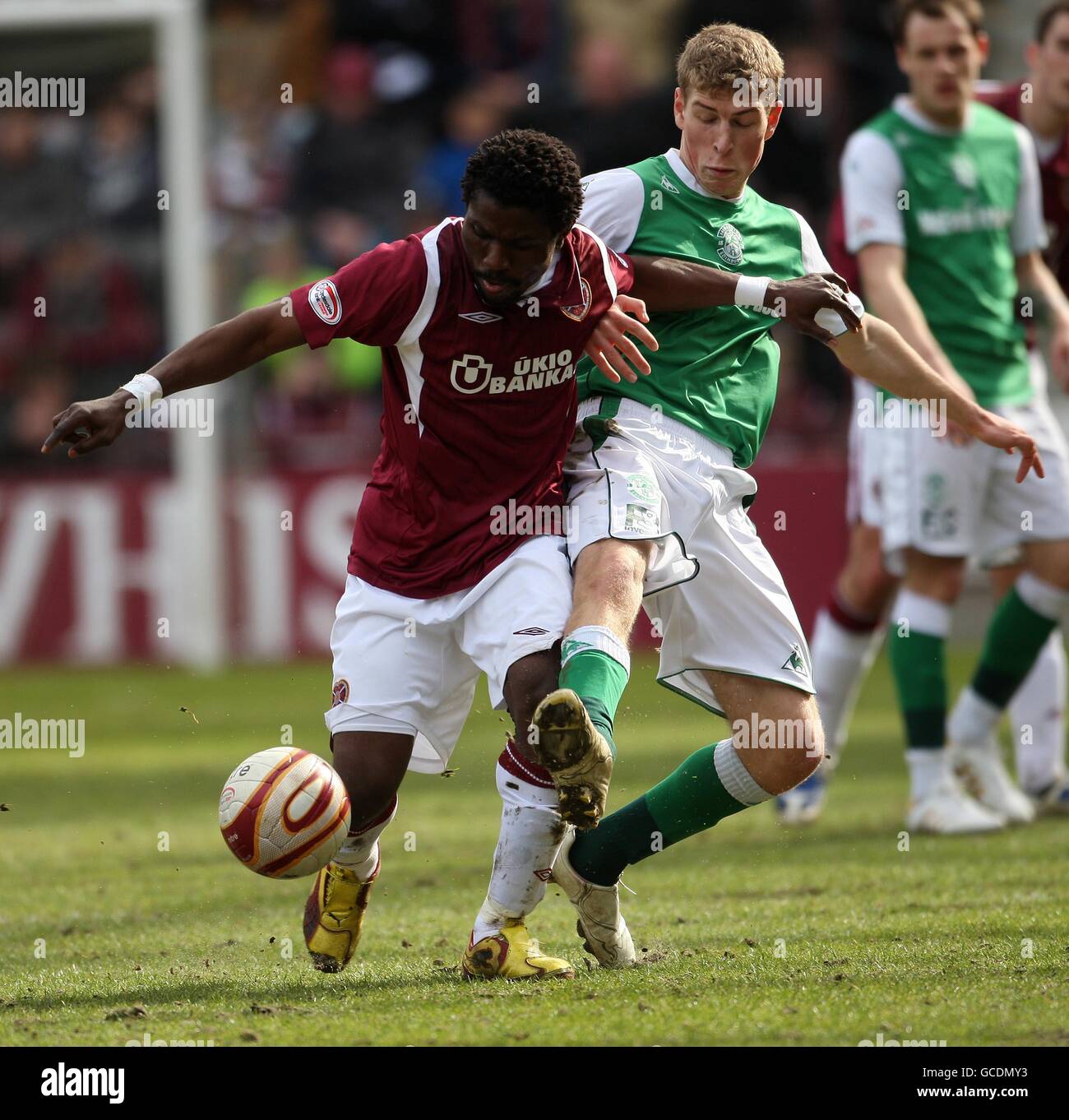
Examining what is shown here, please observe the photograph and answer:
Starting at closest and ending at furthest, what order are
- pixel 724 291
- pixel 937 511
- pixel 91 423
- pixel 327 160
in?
pixel 91 423, pixel 724 291, pixel 937 511, pixel 327 160

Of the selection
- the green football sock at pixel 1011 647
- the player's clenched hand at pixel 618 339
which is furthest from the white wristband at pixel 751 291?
the green football sock at pixel 1011 647

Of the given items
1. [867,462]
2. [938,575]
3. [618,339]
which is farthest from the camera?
[867,462]

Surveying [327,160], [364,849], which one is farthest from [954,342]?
[327,160]

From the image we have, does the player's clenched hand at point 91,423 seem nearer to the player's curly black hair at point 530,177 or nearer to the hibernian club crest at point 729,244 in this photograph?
the player's curly black hair at point 530,177

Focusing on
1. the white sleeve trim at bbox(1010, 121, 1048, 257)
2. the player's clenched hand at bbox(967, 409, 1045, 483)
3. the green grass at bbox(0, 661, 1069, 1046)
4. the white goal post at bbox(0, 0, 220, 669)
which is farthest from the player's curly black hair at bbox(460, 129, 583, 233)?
the white goal post at bbox(0, 0, 220, 669)

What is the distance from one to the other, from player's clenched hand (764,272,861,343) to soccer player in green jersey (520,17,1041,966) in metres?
0.05

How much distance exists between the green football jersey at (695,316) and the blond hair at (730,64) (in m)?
0.27

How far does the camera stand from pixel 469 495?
4422 millimetres

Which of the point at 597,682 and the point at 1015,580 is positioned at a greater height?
the point at 597,682

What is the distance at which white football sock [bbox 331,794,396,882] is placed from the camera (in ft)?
14.8

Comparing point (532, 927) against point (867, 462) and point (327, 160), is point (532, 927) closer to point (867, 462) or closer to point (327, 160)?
point (867, 462)

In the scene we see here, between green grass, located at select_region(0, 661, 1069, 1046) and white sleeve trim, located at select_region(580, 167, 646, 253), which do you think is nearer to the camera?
green grass, located at select_region(0, 661, 1069, 1046)

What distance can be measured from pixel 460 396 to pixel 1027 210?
350cm

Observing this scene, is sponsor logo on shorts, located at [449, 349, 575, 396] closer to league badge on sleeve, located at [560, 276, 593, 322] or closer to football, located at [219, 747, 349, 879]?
league badge on sleeve, located at [560, 276, 593, 322]
